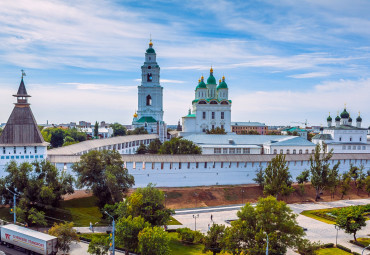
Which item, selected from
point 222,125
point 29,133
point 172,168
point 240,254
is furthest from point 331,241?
point 222,125

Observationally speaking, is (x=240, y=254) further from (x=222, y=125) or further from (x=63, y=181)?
(x=222, y=125)

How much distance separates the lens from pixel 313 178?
2941cm

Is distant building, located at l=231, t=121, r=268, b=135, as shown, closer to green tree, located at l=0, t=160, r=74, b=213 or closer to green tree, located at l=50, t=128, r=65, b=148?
green tree, located at l=50, t=128, r=65, b=148

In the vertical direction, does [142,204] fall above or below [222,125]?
below

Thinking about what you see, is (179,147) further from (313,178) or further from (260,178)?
(313,178)

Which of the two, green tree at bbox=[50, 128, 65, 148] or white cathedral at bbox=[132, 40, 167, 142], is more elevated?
white cathedral at bbox=[132, 40, 167, 142]

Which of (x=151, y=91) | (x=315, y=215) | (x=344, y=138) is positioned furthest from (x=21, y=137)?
(x=151, y=91)

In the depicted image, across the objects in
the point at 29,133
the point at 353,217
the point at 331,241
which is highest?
the point at 29,133

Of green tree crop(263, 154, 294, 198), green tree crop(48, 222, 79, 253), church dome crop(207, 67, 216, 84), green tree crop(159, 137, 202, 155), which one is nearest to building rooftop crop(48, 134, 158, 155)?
green tree crop(159, 137, 202, 155)

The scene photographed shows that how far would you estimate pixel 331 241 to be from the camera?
20.2 metres

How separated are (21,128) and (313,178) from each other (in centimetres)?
2414

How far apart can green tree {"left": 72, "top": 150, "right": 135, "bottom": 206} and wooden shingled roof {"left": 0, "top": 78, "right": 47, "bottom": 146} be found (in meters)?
4.64

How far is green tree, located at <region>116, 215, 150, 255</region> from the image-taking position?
1591 cm

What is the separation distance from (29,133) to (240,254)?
57.8ft
